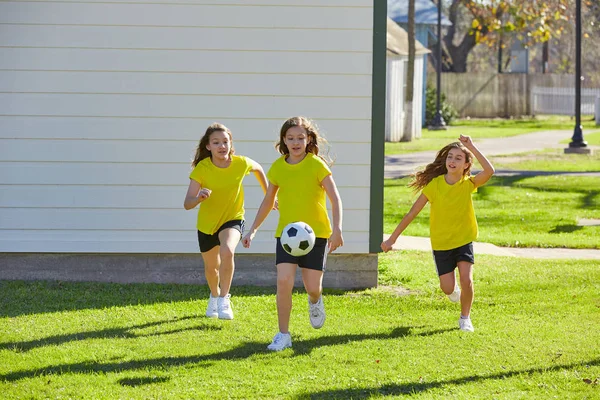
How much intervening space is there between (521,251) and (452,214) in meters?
4.64

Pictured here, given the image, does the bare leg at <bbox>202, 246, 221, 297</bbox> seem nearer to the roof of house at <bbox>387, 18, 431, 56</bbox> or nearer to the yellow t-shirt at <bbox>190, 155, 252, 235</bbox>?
the yellow t-shirt at <bbox>190, 155, 252, 235</bbox>

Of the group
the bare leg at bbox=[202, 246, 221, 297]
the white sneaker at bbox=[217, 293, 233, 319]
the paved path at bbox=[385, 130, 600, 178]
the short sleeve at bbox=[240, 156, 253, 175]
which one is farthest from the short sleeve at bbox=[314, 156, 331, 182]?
the paved path at bbox=[385, 130, 600, 178]

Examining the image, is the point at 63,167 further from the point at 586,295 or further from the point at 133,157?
the point at 586,295

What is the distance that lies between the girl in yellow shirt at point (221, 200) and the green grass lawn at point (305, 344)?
0.39 metres

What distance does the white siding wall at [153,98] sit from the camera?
9227mm

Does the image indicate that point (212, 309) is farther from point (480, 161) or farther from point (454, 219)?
point (480, 161)

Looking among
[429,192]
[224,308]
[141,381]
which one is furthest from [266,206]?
[141,381]

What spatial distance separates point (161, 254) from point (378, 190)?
6.91ft

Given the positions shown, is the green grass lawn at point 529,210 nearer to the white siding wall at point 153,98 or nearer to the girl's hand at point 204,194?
the white siding wall at point 153,98

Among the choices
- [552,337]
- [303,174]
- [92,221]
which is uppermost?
[303,174]

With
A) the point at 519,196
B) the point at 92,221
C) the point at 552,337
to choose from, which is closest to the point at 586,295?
the point at 552,337

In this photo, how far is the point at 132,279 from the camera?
9.51m

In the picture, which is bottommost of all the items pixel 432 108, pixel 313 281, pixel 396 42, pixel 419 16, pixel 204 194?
pixel 313 281

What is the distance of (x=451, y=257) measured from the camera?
7.72 metres
